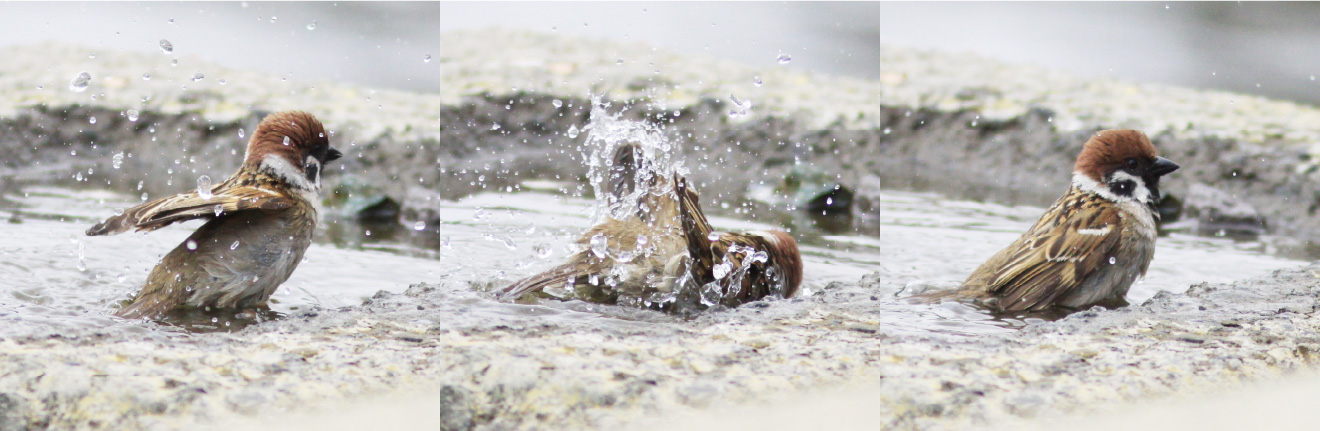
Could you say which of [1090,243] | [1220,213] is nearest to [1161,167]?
[1090,243]

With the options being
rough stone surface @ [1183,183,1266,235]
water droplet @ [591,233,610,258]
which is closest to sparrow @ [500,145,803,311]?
water droplet @ [591,233,610,258]

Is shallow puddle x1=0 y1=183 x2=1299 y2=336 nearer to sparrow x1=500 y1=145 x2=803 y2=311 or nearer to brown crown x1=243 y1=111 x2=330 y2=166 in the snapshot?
sparrow x1=500 y1=145 x2=803 y2=311

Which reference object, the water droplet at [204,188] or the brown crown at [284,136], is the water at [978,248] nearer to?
the brown crown at [284,136]

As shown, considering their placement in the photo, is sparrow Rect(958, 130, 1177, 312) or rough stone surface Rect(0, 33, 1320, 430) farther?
sparrow Rect(958, 130, 1177, 312)

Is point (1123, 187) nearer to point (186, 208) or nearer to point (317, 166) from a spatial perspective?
point (317, 166)

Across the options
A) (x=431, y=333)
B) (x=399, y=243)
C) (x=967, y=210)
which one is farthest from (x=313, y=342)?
(x=967, y=210)

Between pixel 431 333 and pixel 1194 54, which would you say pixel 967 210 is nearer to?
pixel 431 333
